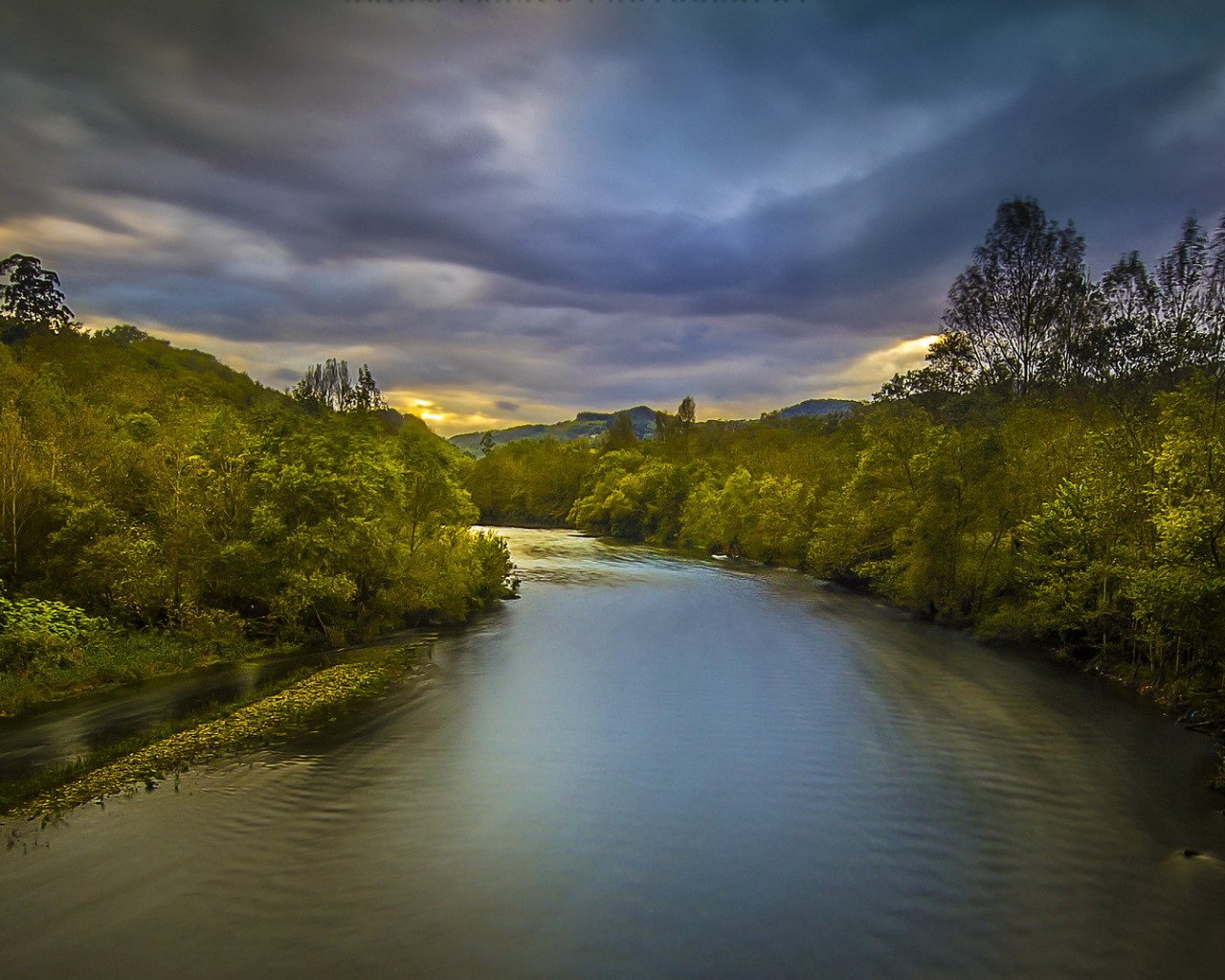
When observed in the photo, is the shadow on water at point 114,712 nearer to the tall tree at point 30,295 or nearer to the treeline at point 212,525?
the treeline at point 212,525

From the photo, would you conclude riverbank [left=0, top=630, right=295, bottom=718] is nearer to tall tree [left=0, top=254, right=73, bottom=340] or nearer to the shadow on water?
the shadow on water

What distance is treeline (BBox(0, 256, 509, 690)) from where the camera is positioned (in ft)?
80.5

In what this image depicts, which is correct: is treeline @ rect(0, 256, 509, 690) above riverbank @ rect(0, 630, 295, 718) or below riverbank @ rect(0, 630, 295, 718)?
above

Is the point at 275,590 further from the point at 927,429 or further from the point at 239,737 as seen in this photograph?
the point at 927,429

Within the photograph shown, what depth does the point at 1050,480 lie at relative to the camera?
109ft

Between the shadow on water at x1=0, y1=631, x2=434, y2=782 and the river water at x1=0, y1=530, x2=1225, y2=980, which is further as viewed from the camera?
the shadow on water at x1=0, y1=631, x2=434, y2=782

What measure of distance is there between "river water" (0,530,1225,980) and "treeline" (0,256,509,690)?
9129 mm

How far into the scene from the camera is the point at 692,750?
62.1ft

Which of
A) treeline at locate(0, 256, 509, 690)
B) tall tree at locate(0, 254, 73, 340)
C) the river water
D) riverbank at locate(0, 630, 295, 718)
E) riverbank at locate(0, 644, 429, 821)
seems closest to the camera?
the river water

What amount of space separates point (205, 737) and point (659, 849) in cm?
1157

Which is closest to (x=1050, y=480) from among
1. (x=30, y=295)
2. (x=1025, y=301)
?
(x=1025, y=301)

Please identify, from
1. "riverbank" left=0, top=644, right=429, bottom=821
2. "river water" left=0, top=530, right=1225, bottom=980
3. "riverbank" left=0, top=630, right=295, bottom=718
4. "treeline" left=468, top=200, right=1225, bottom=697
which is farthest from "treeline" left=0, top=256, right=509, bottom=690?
"treeline" left=468, top=200, right=1225, bottom=697

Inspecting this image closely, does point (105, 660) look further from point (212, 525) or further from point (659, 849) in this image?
point (659, 849)

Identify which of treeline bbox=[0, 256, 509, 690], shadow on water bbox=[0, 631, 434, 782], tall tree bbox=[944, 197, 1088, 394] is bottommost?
shadow on water bbox=[0, 631, 434, 782]
